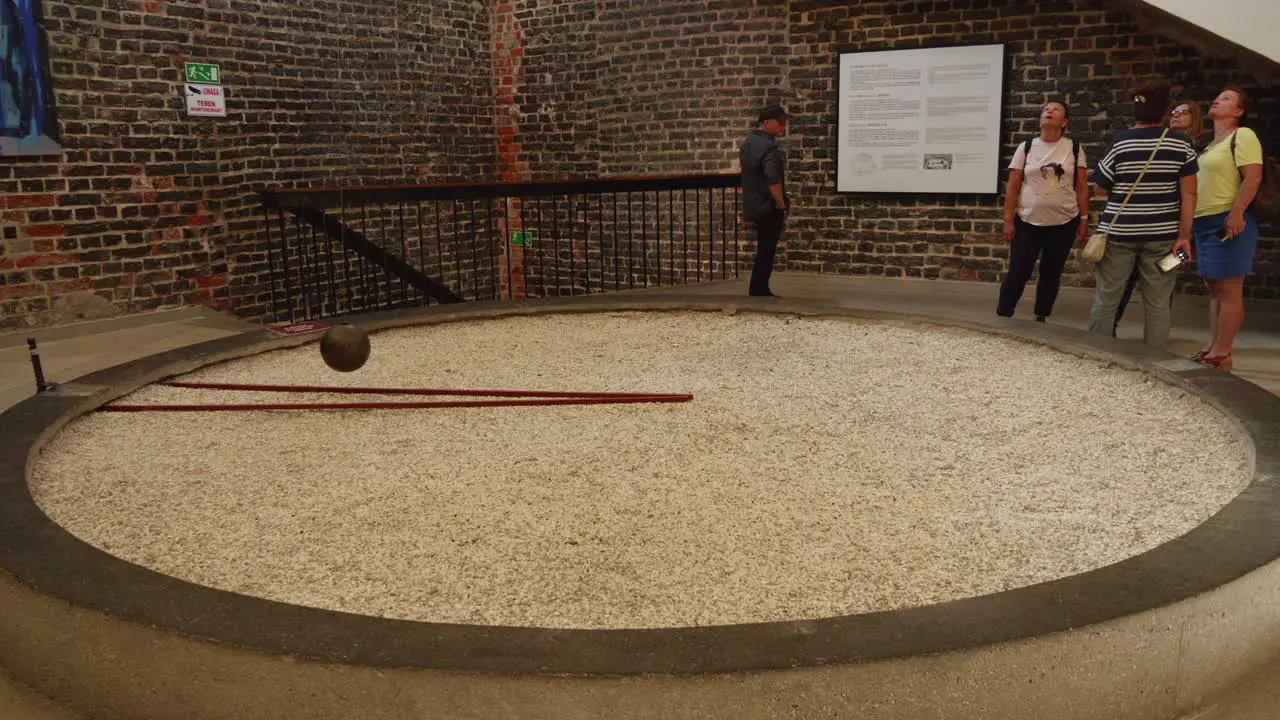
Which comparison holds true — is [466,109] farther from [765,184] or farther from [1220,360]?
[1220,360]

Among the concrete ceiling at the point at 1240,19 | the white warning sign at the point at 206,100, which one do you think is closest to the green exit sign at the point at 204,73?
the white warning sign at the point at 206,100

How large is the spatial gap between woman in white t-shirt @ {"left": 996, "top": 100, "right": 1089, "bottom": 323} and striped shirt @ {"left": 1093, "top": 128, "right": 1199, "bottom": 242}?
537 millimetres

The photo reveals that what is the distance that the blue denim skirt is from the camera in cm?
434

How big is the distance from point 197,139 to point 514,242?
12.3ft

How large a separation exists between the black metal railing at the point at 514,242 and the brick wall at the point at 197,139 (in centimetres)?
39

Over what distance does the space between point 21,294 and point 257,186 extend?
189 cm

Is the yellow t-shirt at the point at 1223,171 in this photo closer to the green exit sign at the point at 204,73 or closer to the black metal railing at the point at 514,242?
the black metal railing at the point at 514,242

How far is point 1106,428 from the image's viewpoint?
2.75 meters

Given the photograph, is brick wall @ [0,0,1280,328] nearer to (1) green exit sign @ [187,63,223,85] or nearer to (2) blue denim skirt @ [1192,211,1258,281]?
(1) green exit sign @ [187,63,223,85]

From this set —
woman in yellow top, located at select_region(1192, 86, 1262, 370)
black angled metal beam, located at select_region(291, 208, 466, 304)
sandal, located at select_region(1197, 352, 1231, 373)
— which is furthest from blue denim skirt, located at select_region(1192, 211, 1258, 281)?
black angled metal beam, located at select_region(291, 208, 466, 304)

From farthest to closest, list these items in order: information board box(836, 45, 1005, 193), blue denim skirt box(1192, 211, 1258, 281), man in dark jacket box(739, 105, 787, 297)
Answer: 1. information board box(836, 45, 1005, 193)
2. man in dark jacket box(739, 105, 787, 297)
3. blue denim skirt box(1192, 211, 1258, 281)

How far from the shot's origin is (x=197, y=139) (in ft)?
22.7

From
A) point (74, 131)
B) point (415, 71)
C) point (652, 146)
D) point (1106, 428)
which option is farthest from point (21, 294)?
point (1106, 428)

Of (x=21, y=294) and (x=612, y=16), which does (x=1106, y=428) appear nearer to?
(x=21, y=294)
